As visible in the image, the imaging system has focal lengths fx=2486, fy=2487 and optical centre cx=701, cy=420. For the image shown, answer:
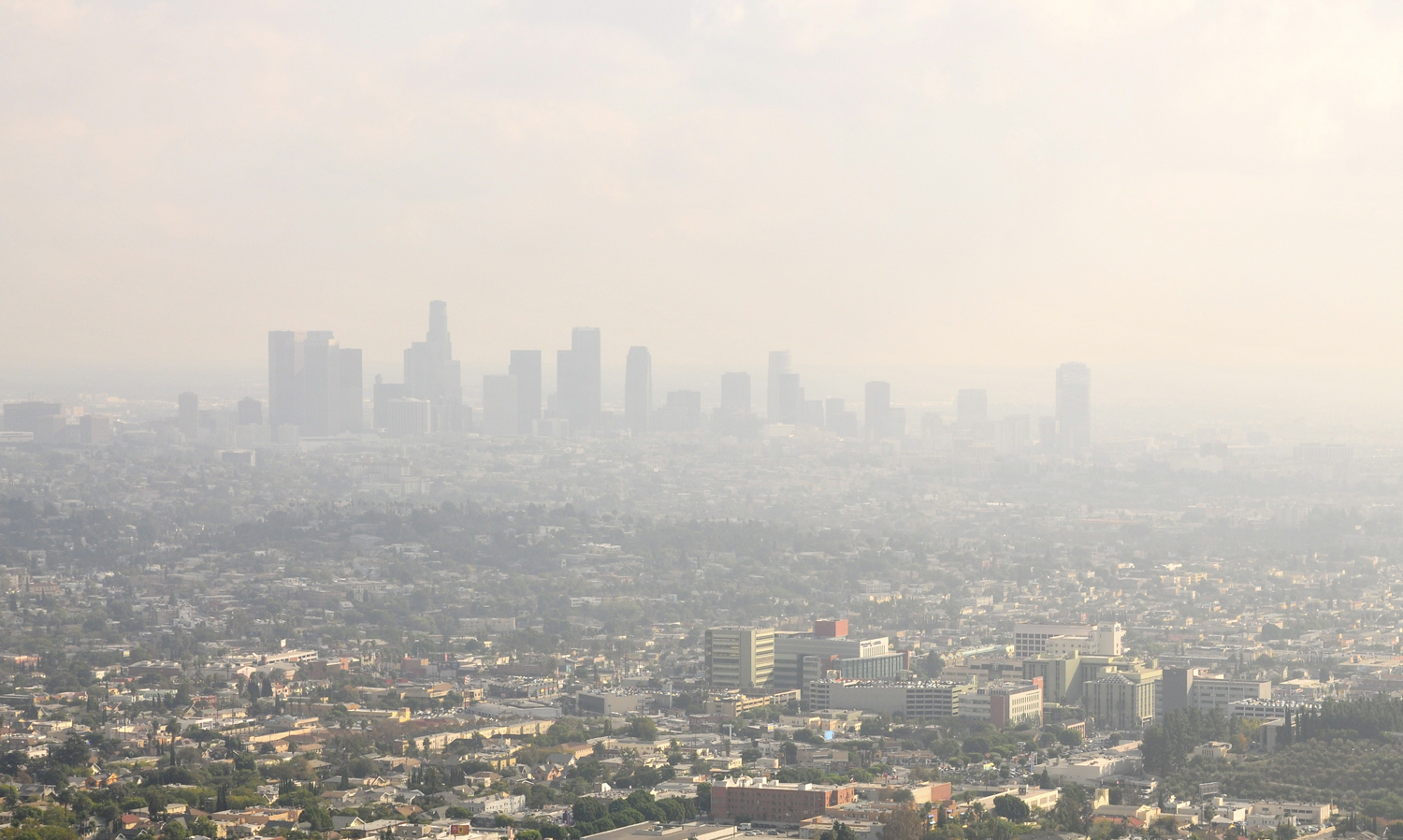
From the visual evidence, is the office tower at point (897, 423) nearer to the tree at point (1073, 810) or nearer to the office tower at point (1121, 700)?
the office tower at point (1121, 700)

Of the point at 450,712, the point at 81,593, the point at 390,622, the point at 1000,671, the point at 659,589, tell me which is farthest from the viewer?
the point at 659,589

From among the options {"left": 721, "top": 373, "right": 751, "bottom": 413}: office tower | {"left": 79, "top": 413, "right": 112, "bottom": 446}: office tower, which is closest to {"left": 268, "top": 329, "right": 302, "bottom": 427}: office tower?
{"left": 79, "top": 413, "right": 112, "bottom": 446}: office tower

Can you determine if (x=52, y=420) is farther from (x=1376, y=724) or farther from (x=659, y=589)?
(x=1376, y=724)

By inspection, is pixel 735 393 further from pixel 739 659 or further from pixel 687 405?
pixel 739 659

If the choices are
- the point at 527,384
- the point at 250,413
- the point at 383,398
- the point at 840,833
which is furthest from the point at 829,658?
the point at 527,384

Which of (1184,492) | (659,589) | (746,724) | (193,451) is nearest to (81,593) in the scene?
(659,589)

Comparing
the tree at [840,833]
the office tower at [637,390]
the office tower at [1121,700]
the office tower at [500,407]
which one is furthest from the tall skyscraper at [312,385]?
the tree at [840,833]
